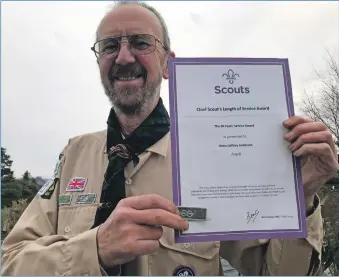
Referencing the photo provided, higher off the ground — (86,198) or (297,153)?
(297,153)

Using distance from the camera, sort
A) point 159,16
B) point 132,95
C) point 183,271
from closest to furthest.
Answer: point 183,271 < point 132,95 < point 159,16

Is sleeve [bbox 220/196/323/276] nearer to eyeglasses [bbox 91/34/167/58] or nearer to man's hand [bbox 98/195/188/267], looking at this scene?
man's hand [bbox 98/195/188/267]

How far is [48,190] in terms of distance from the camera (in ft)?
5.25

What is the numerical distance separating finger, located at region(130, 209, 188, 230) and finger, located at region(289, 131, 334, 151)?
462mm

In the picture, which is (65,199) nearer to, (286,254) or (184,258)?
(184,258)

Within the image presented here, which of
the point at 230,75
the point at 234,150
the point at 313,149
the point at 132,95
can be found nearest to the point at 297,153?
the point at 313,149

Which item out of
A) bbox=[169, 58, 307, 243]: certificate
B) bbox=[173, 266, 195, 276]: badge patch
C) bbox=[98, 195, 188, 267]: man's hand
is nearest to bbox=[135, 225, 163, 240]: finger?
bbox=[98, 195, 188, 267]: man's hand

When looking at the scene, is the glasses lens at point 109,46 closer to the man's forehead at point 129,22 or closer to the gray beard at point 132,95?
the man's forehead at point 129,22

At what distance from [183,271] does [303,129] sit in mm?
764

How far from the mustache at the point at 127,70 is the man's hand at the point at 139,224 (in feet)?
2.46

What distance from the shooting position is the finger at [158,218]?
40.2 inches

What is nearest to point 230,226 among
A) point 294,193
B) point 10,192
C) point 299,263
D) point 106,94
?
point 294,193

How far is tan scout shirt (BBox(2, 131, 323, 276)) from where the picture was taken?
118 centimetres

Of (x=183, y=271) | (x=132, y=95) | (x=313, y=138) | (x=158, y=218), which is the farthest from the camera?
(x=132, y=95)
